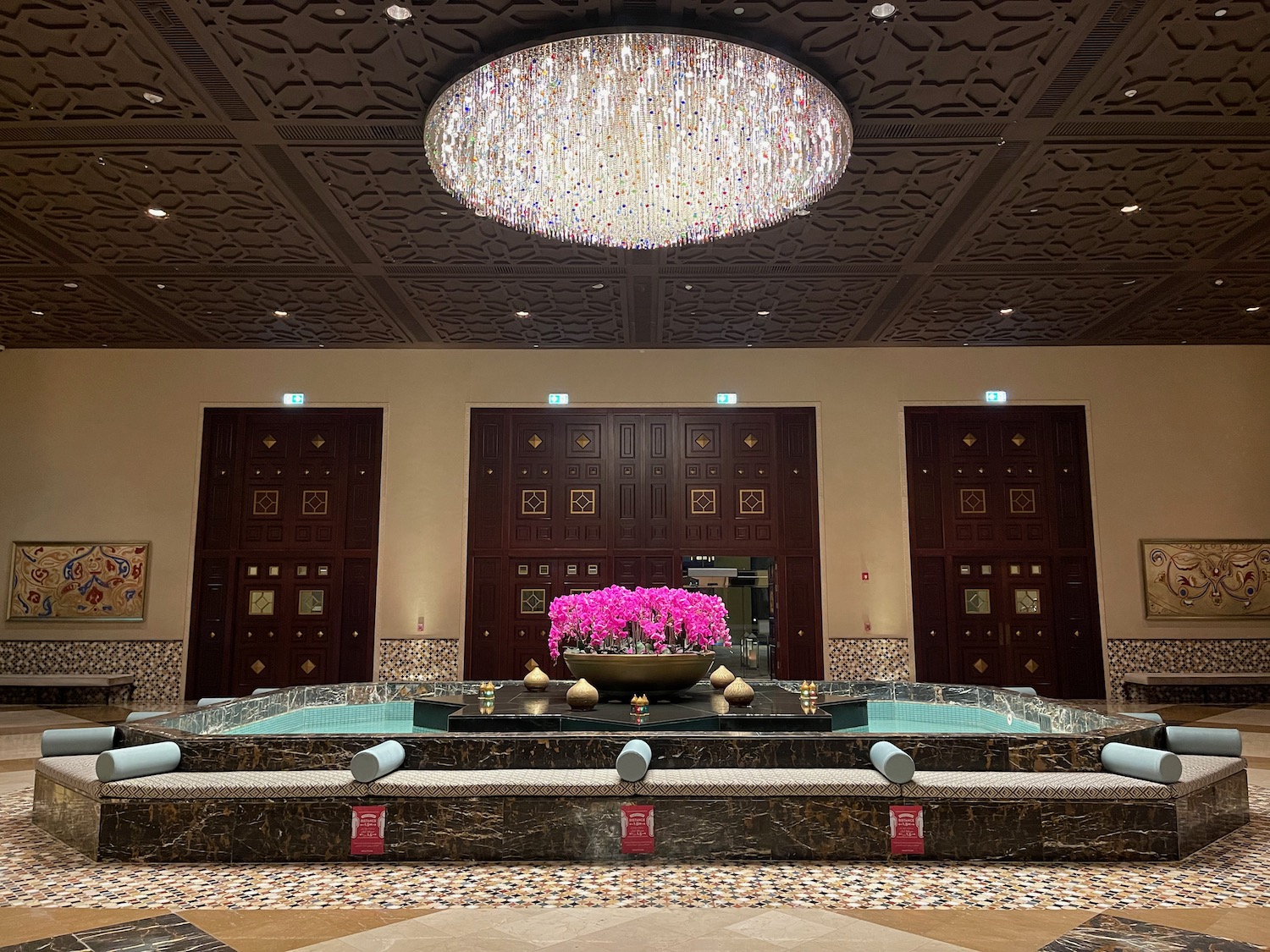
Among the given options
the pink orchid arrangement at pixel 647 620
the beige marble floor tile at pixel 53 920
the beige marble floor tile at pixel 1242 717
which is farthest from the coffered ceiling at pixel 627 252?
the beige marble floor tile at pixel 53 920

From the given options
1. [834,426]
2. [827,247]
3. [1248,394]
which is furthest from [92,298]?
[1248,394]

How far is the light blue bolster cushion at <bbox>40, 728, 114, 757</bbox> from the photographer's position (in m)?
4.79

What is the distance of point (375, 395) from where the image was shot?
1123cm

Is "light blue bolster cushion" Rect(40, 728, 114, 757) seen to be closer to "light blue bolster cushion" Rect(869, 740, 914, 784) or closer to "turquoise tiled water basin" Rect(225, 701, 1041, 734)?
"turquoise tiled water basin" Rect(225, 701, 1041, 734)

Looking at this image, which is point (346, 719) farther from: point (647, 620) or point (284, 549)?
point (284, 549)

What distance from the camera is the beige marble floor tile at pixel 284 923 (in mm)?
3109

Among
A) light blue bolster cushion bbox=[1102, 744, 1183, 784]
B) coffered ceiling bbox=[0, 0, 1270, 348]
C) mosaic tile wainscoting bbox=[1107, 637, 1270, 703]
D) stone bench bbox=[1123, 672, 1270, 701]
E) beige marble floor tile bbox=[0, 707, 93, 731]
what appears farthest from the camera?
mosaic tile wainscoting bbox=[1107, 637, 1270, 703]

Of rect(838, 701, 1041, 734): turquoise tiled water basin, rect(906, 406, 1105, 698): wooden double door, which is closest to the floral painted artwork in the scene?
rect(838, 701, 1041, 734): turquoise tiled water basin

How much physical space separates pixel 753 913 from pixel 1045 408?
9.51m

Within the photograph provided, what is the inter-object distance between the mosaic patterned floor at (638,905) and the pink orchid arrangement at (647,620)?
6.46ft

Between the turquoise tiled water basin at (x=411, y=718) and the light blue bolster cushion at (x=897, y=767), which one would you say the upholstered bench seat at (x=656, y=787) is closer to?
the light blue bolster cushion at (x=897, y=767)

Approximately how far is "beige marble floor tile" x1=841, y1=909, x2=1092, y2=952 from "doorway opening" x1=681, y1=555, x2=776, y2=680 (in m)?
7.36

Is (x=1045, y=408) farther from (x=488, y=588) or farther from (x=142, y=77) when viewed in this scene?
(x=142, y=77)

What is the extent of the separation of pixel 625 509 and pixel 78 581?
6.97 m
